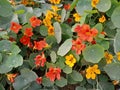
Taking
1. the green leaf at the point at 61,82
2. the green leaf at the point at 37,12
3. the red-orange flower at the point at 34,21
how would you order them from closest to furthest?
the green leaf at the point at 61,82 < the red-orange flower at the point at 34,21 < the green leaf at the point at 37,12

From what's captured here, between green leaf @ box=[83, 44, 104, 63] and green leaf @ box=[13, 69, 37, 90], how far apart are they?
258mm

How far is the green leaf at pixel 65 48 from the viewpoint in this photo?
1533mm

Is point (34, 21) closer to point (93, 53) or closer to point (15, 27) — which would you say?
point (15, 27)

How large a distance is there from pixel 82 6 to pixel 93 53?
1.06 ft

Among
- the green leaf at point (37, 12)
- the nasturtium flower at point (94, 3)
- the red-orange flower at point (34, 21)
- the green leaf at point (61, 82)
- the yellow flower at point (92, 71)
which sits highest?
the nasturtium flower at point (94, 3)

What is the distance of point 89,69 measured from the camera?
1537mm

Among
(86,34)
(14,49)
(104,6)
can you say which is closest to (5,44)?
(14,49)

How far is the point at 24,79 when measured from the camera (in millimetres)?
1568

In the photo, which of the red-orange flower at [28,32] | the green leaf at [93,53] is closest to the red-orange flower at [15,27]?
the red-orange flower at [28,32]

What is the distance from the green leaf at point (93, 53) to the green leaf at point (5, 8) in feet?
1.57

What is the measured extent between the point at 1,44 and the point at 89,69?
16.8 inches

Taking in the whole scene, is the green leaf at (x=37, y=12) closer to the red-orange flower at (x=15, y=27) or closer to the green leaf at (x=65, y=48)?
the red-orange flower at (x=15, y=27)

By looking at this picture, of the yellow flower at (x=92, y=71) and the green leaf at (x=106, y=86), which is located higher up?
the yellow flower at (x=92, y=71)

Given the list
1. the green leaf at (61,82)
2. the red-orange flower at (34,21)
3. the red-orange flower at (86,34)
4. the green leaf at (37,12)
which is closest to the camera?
the red-orange flower at (86,34)
